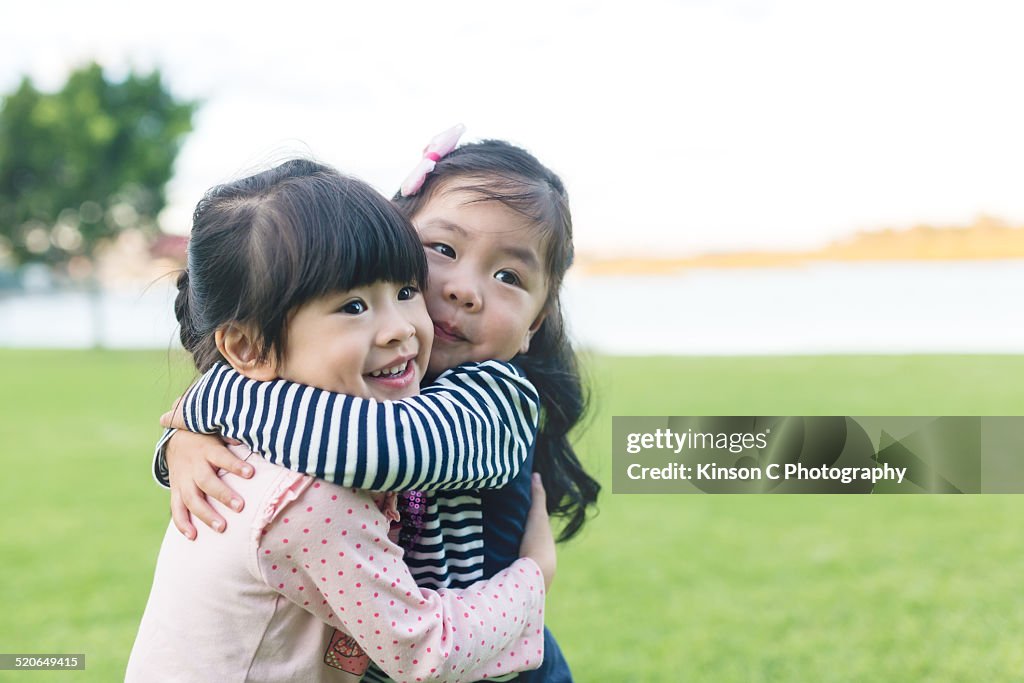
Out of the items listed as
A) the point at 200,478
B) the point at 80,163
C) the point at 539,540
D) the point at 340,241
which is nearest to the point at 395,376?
the point at 340,241

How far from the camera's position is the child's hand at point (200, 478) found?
1.38 meters

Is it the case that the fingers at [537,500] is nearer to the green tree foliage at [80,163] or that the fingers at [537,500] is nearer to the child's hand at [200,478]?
the child's hand at [200,478]

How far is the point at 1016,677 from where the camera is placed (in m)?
3.56

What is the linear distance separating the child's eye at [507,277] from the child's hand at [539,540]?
1.23 feet

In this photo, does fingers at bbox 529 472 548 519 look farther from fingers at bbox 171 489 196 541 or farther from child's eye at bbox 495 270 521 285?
fingers at bbox 171 489 196 541

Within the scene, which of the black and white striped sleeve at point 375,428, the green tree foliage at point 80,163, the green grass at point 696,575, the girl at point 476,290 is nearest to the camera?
the black and white striped sleeve at point 375,428

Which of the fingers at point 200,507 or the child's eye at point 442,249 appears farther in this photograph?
the child's eye at point 442,249

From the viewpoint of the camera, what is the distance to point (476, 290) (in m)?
1.61

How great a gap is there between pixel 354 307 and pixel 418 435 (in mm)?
205

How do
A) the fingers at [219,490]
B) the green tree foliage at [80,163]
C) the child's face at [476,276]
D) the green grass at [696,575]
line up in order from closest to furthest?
the fingers at [219,490] < the child's face at [476,276] < the green grass at [696,575] < the green tree foliage at [80,163]

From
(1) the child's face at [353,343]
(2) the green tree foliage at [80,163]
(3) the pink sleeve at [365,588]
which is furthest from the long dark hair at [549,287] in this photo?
(2) the green tree foliage at [80,163]

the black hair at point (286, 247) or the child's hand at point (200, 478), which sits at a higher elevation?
the black hair at point (286, 247)

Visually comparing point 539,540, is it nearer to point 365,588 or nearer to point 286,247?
point 365,588

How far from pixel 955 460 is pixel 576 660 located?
2.53 meters
